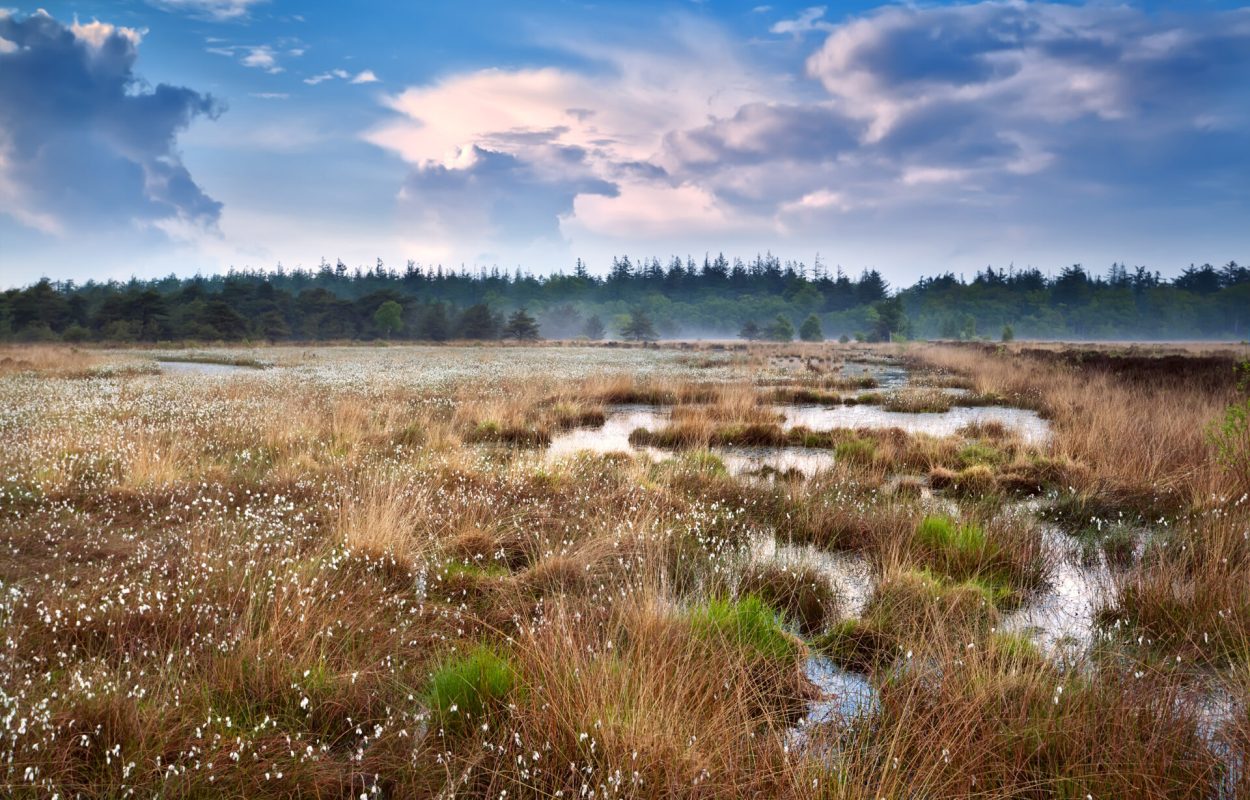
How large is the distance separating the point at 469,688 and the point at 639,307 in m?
126

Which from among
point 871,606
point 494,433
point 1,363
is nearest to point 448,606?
point 871,606

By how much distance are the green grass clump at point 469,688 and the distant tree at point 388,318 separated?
9780cm

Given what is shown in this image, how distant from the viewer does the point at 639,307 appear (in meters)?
129

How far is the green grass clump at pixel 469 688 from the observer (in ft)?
12.3

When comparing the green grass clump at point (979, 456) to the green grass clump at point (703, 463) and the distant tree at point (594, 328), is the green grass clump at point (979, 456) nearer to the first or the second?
the green grass clump at point (703, 463)

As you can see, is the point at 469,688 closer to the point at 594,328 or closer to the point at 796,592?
the point at 796,592

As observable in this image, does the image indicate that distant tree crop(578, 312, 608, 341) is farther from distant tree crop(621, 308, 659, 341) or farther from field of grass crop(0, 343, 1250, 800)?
field of grass crop(0, 343, 1250, 800)

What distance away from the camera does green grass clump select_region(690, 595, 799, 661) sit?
14.7ft

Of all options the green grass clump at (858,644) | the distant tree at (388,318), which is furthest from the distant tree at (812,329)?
the green grass clump at (858,644)

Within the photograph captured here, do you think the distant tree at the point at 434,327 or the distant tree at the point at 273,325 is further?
the distant tree at the point at 434,327

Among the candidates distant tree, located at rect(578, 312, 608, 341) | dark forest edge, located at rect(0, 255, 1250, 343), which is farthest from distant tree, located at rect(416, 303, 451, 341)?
distant tree, located at rect(578, 312, 608, 341)

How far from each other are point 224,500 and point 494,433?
6.67 meters

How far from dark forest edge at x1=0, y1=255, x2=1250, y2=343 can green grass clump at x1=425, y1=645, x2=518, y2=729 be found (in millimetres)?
85321

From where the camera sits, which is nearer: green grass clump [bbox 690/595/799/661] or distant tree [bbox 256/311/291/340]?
Result: green grass clump [bbox 690/595/799/661]
